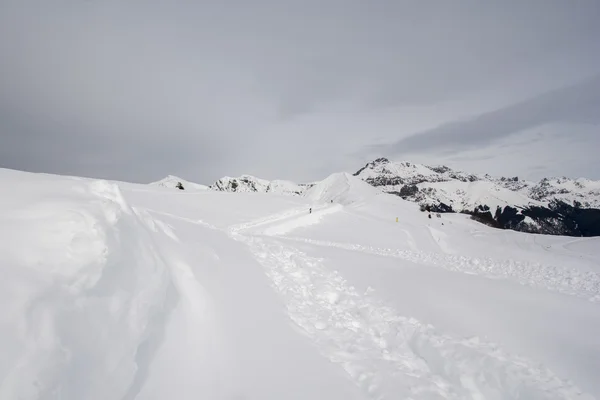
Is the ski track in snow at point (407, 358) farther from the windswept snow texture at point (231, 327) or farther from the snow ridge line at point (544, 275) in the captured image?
the snow ridge line at point (544, 275)

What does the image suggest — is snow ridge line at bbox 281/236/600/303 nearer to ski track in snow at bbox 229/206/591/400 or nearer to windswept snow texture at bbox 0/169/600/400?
windswept snow texture at bbox 0/169/600/400

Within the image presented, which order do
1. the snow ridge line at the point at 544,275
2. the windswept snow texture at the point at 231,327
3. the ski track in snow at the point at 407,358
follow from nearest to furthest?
1. the windswept snow texture at the point at 231,327
2. the ski track in snow at the point at 407,358
3. the snow ridge line at the point at 544,275

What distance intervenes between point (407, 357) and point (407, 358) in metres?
0.03

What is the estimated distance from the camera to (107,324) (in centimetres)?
Answer: 371

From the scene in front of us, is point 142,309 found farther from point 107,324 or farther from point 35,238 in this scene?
point 35,238

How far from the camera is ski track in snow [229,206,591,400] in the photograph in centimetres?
434

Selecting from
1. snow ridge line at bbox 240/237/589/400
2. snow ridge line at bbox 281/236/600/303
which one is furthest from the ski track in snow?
snow ridge line at bbox 281/236/600/303

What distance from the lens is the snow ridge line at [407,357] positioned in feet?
14.3

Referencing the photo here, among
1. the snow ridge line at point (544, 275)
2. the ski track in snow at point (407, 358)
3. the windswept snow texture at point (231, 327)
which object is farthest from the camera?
the snow ridge line at point (544, 275)

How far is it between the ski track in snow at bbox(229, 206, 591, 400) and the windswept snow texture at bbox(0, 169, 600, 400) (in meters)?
0.03

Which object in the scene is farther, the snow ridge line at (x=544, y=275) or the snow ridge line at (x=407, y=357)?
the snow ridge line at (x=544, y=275)

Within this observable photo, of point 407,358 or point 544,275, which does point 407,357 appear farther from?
point 544,275

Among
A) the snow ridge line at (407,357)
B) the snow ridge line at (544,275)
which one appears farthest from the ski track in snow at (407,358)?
the snow ridge line at (544,275)

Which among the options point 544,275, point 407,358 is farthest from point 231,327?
point 544,275
